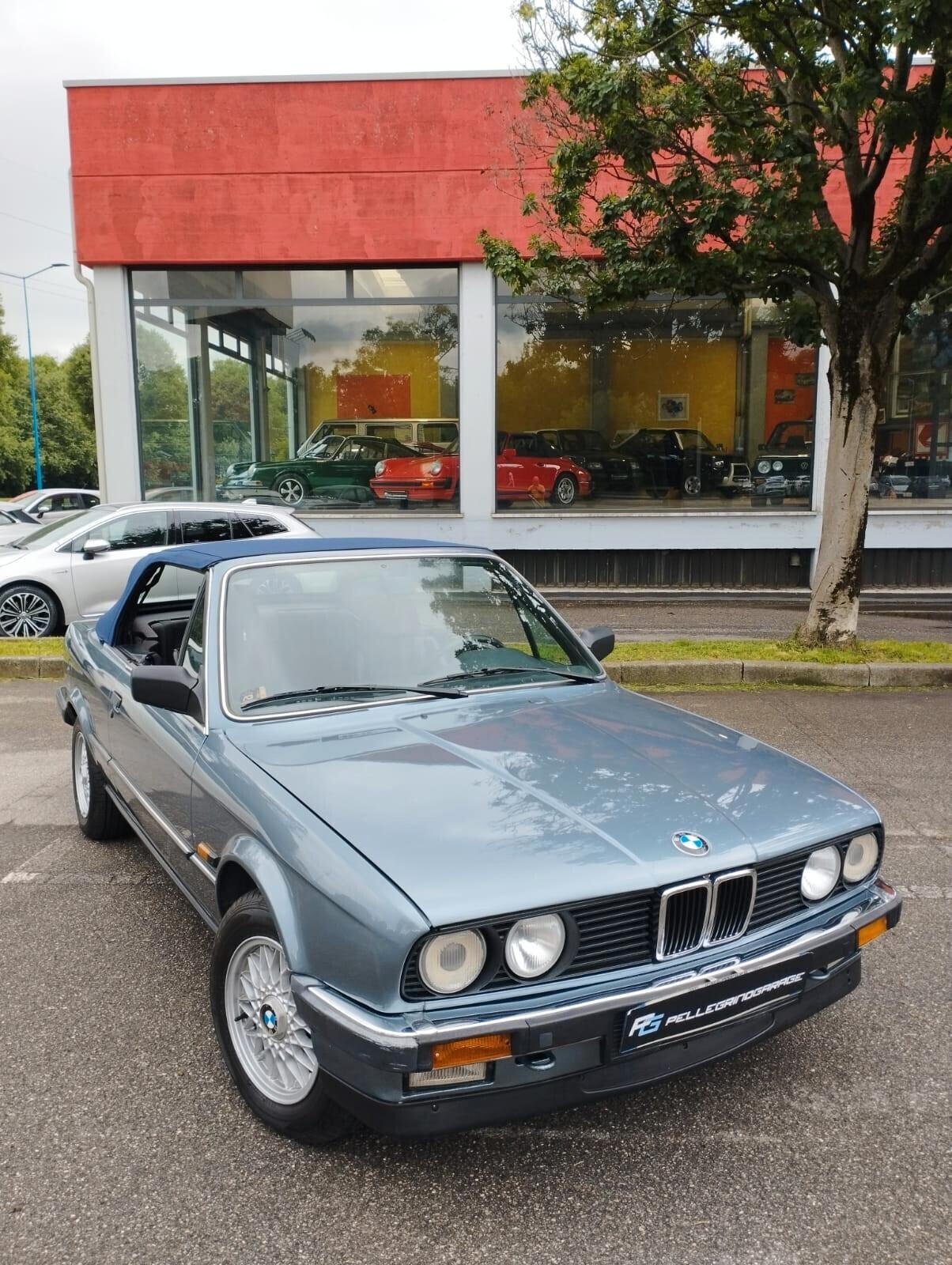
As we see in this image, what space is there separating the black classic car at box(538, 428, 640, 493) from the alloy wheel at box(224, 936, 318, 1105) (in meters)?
12.1

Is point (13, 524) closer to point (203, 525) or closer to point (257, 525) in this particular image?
point (203, 525)

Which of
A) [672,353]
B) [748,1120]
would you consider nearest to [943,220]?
[672,353]

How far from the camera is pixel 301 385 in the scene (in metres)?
14.6

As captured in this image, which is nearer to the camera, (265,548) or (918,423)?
(265,548)

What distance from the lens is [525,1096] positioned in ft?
6.89

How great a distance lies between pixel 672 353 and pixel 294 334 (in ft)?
18.6

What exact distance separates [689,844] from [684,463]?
12532mm

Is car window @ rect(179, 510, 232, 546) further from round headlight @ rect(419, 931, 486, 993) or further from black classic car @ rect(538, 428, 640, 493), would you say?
round headlight @ rect(419, 931, 486, 993)

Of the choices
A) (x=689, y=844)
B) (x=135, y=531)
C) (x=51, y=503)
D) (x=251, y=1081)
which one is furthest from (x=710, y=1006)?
(x=51, y=503)

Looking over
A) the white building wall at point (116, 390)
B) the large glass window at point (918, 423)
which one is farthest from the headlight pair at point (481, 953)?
the white building wall at point (116, 390)

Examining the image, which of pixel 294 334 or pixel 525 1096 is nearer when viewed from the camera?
pixel 525 1096

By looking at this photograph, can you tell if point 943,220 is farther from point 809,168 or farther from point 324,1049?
point 324,1049

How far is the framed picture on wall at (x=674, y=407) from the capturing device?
14.3 metres

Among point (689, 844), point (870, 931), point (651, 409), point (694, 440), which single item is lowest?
point (870, 931)
